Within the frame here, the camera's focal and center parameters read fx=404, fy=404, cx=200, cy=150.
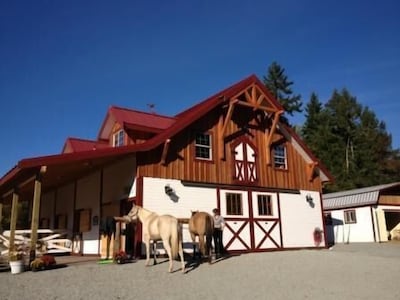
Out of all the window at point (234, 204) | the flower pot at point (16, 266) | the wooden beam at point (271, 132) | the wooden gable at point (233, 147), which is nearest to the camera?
the flower pot at point (16, 266)

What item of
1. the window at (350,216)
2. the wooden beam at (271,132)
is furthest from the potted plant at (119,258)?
the window at (350,216)

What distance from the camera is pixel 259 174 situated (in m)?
19.7

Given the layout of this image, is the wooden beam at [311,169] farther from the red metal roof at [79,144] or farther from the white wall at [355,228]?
the red metal roof at [79,144]

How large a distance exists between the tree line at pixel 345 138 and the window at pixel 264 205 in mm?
26319

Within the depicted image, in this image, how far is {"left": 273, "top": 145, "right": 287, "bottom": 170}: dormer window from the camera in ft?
68.4

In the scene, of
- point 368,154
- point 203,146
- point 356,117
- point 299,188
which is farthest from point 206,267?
point 356,117

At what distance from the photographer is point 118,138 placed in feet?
62.1

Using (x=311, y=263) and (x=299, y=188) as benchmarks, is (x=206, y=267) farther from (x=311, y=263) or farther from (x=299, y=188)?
(x=299, y=188)

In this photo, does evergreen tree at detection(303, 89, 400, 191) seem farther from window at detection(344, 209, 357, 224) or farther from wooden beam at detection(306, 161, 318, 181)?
wooden beam at detection(306, 161, 318, 181)

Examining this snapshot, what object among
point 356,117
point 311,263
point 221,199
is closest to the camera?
point 311,263

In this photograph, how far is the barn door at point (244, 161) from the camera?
62.2ft

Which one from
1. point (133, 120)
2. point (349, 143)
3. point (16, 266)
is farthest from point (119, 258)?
point (349, 143)

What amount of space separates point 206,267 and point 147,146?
5.31 metres

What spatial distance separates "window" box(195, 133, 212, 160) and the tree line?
28975 millimetres
